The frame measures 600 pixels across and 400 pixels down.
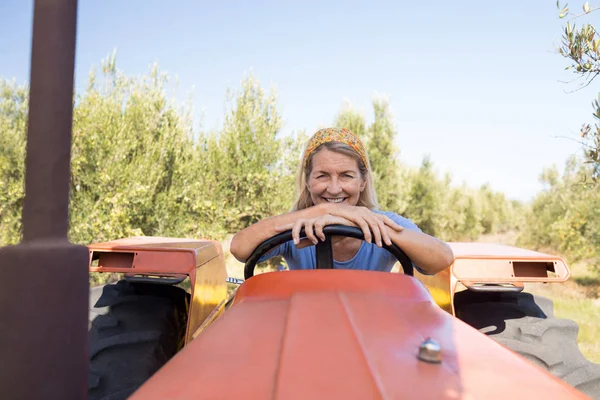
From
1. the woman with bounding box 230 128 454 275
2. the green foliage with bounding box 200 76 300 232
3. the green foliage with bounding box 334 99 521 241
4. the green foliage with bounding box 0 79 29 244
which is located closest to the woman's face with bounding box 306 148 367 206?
the woman with bounding box 230 128 454 275

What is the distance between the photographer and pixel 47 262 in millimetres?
826

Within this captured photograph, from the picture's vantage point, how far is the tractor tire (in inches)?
73.6

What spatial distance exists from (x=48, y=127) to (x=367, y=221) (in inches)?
43.8

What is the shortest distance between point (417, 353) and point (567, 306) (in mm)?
7979

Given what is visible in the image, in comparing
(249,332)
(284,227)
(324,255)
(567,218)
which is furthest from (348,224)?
(567,218)

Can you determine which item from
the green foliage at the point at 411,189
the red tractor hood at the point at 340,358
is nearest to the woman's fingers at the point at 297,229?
the red tractor hood at the point at 340,358

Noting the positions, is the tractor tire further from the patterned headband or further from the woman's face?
the patterned headband

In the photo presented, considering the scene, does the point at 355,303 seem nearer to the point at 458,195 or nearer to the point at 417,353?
the point at 417,353

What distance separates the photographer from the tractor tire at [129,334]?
1.87m

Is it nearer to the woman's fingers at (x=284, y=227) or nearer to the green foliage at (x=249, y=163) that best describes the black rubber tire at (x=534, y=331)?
the woman's fingers at (x=284, y=227)

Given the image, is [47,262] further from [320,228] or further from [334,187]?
[334,187]

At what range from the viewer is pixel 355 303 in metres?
1.20

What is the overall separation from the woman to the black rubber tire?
1.57 feet

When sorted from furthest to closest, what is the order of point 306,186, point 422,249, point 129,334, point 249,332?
point 306,186 < point 129,334 < point 422,249 < point 249,332
